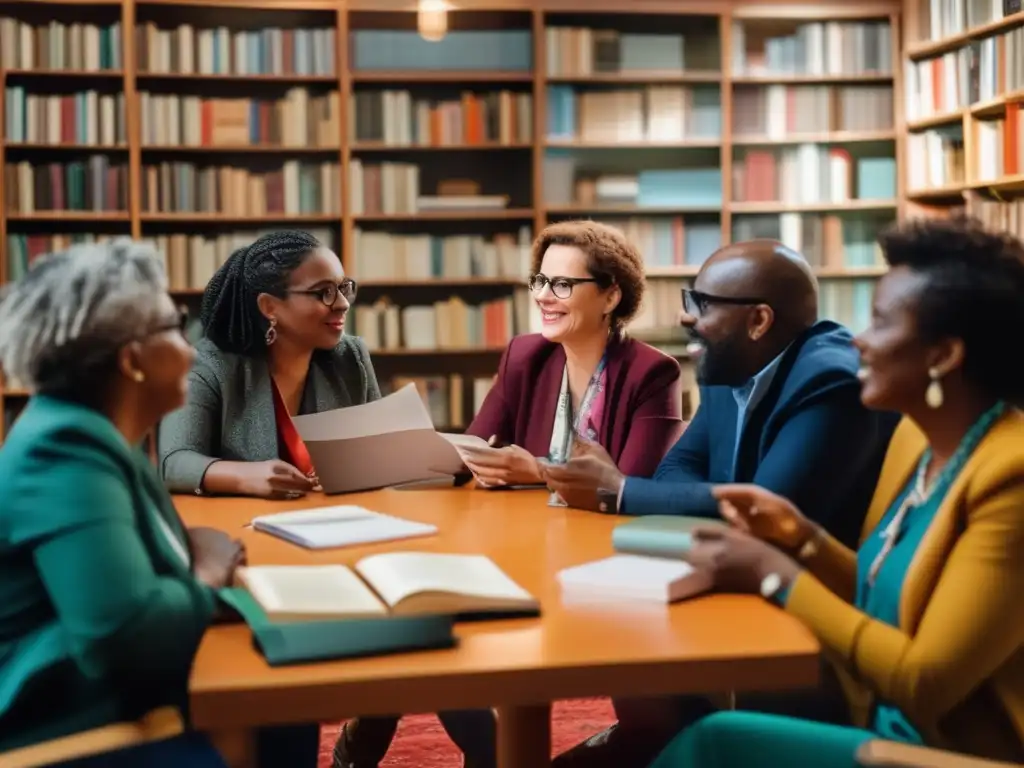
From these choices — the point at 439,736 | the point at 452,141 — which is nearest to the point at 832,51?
the point at 452,141

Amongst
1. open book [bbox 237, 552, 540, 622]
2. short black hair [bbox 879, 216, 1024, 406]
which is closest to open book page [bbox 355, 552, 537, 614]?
open book [bbox 237, 552, 540, 622]

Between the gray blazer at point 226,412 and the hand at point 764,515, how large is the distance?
1.17 meters

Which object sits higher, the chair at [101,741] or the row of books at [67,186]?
the row of books at [67,186]

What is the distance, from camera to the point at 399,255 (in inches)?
211

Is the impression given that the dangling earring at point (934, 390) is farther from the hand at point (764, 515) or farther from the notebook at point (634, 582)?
the notebook at point (634, 582)

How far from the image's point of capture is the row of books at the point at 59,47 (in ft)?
16.4

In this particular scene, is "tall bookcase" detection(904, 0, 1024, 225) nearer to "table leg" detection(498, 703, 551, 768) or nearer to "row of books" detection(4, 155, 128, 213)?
"table leg" detection(498, 703, 551, 768)

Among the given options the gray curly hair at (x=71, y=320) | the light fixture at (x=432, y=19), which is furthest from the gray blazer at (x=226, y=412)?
the light fixture at (x=432, y=19)

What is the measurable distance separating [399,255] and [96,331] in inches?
161

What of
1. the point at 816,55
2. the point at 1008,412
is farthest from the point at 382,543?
the point at 816,55

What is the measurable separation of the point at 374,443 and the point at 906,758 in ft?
4.57

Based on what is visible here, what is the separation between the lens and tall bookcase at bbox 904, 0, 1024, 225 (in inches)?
182

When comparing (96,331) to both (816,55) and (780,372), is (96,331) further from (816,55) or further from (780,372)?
(816,55)

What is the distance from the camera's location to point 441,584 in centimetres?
132
